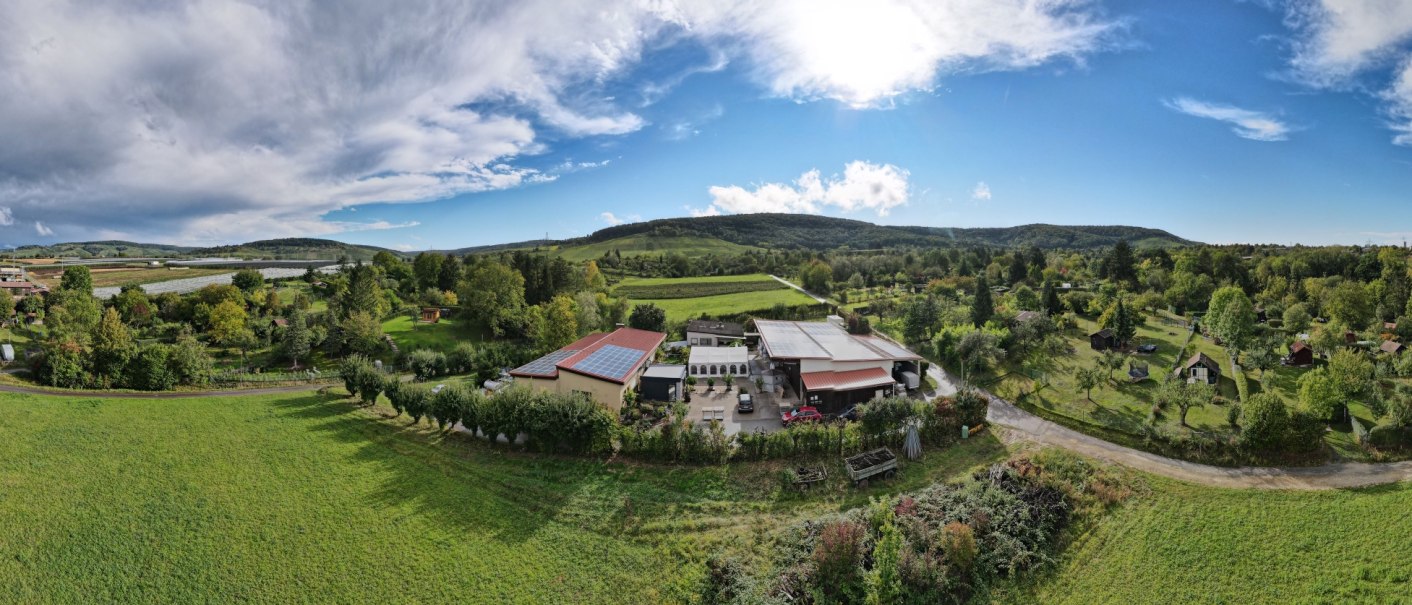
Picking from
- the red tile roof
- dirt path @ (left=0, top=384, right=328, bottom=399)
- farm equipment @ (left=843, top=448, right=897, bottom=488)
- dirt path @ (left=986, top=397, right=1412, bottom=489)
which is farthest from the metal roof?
dirt path @ (left=0, top=384, right=328, bottom=399)

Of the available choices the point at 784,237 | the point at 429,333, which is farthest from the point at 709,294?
the point at 784,237

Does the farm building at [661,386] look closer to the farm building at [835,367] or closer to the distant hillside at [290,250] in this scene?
the farm building at [835,367]

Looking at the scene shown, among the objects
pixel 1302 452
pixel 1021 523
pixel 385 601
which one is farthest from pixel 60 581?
pixel 1302 452

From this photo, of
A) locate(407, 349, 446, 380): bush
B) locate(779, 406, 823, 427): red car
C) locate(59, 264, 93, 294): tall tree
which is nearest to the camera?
locate(779, 406, 823, 427): red car

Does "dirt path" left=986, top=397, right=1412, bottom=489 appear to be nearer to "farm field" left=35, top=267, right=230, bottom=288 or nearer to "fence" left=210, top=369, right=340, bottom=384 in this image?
"fence" left=210, top=369, right=340, bottom=384

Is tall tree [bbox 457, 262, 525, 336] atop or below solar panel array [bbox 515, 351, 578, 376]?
atop

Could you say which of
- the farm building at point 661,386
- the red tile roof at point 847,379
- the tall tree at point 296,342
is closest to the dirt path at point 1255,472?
the red tile roof at point 847,379

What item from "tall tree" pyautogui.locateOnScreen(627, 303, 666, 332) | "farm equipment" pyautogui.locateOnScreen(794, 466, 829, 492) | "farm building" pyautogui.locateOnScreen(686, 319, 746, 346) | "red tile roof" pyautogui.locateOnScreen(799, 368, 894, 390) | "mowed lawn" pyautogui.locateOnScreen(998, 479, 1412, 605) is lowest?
"mowed lawn" pyautogui.locateOnScreen(998, 479, 1412, 605)

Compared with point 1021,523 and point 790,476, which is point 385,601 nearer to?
point 790,476

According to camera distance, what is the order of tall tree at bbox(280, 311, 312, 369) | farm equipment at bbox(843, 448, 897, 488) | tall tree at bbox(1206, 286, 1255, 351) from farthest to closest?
1. tall tree at bbox(1206, 286, 1255, 351)
2. tall tree at bbox(280, 311, 312, 369)
3. farm equipment at bbox(843, 448, 897, 488)
